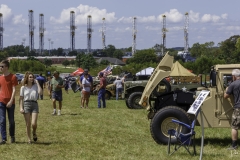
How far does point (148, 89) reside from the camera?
37.0ft

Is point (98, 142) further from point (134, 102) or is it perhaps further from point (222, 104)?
point (134, 102)

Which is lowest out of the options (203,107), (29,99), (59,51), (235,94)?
(203,107)

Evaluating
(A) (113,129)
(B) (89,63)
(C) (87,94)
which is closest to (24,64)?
(B) (89,63)

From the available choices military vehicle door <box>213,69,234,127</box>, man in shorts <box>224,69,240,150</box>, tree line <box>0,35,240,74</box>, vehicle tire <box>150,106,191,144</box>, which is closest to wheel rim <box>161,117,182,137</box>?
vehicle tire <box>150,106,191,144</box>

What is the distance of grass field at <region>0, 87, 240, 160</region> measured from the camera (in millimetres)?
9594

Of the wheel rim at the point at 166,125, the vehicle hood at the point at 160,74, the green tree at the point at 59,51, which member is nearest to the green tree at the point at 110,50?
the green tree at the point at 59,51

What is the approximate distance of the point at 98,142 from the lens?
441 inches

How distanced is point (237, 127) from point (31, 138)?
4.92 meters

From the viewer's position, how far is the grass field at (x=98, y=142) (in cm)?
959

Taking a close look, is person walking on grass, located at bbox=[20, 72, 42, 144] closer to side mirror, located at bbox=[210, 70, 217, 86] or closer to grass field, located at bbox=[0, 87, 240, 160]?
grass field, located at bbox=[0, 87, 240, 160]

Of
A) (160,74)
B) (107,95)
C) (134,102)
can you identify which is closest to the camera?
(160,74)

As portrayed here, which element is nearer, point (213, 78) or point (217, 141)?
point (213, 78)

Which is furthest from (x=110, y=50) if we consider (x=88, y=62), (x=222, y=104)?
(x=222, y=104)

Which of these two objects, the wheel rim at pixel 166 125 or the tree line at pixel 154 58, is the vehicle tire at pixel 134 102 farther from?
the tree line at pixel 154 58
